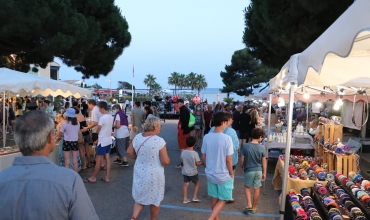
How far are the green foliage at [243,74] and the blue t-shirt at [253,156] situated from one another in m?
40.6

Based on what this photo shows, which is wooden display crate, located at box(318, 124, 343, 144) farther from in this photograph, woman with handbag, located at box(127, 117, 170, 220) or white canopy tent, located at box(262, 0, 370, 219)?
woman with handbag, located at box(127, 117, 170, 220)

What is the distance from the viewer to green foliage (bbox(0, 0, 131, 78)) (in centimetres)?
1091

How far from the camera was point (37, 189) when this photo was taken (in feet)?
5.33

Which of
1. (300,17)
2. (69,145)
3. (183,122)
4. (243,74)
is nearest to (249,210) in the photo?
(183,122)

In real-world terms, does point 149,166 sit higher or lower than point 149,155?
lower

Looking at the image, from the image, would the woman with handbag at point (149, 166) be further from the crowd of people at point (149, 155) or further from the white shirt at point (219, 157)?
the white shirt at point (219, 157)

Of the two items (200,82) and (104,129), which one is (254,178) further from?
(200,82)

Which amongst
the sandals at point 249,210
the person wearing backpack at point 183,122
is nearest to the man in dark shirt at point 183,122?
the person wearing backpack at point 183,122

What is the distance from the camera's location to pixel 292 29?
33.3ft

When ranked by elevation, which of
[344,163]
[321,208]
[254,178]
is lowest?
[321,208]

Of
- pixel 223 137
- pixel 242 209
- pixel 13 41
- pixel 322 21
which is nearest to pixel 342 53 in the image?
pixel 223 137

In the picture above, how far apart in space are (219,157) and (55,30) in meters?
9.89

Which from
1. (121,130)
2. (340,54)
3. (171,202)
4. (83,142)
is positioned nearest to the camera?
(340,54)

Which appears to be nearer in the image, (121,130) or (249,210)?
(249,210)
